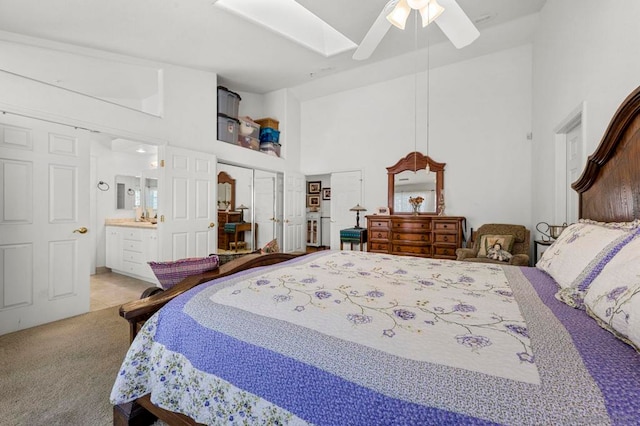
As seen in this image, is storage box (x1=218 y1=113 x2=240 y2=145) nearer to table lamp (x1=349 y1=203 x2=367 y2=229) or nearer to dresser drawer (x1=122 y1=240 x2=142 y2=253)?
dresser drawer (x1=122 y1=240 x2=142 y2=253)

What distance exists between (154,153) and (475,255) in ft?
18.8

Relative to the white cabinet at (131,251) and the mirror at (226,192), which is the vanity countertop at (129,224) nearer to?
the white cabinet at (131,251)

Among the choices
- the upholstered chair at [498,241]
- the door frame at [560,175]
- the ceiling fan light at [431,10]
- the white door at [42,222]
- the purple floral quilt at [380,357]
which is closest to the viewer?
the purple floral quilt at [380,357]

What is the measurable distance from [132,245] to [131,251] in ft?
0.33

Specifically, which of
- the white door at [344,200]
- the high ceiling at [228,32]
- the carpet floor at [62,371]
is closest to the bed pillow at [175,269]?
the carpet floor at [62,371]

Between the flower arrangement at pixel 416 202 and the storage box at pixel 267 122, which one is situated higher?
the storage box at pixel 267 122

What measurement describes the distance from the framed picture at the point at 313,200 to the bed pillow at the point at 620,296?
21.6 feet

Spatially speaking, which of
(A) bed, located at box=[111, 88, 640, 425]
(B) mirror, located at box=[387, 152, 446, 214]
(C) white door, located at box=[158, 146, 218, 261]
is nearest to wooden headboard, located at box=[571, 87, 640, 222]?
(A) bed, located at box=[111, 88, 640, 425]

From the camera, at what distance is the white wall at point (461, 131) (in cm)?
411

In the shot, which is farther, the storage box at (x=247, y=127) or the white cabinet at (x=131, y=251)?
the storage box at (x=247, y=127)

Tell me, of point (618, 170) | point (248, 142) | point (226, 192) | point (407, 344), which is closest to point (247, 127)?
point (248, 142)

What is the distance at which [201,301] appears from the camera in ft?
3.63

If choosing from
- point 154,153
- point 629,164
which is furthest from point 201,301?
point 154,153

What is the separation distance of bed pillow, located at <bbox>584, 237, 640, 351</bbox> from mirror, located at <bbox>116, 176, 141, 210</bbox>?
6.05 m
